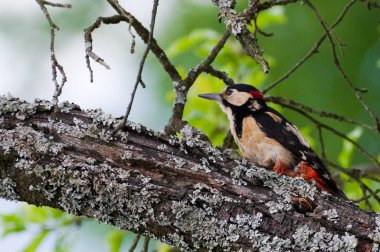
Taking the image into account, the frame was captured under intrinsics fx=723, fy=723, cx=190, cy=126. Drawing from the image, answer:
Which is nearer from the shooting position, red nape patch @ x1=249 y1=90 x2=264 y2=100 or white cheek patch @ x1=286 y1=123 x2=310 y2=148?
white cheek patch @ x1=286 y1=123 x2=310 y2=148

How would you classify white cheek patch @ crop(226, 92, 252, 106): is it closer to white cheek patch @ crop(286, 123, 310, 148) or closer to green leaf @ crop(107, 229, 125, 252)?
white cheek patch @ crop(286, 123, 310, 148)

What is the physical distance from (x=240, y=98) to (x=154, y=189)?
211cm

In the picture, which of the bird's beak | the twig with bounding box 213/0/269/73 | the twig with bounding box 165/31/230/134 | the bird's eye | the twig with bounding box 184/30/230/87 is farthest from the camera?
the bird's beak

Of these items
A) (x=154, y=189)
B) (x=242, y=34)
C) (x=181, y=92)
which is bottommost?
(x=154, y=189)

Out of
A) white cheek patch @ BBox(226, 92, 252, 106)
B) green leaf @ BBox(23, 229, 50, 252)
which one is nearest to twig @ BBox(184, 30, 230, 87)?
white cheek patch @ BBox(226, 92, 252, 106)

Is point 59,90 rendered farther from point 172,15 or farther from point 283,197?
point 172,15

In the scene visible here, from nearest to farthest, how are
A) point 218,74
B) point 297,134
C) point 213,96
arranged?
point 218,74
point 297,134
point 213,96

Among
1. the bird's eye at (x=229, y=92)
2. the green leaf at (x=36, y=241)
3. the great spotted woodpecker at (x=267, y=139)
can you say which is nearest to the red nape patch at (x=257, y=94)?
the great spotted woodpecker at (x=267, y=139)

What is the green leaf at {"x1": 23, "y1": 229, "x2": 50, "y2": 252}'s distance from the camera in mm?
4777

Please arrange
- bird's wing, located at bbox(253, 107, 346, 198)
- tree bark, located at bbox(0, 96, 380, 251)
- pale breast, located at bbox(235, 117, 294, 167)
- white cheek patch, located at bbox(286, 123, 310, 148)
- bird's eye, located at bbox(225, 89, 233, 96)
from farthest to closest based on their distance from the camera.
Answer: bird's eye, located at bbox(225, 89, 233, 96) < white cheek patch, located at bbox(286, 123, 310, 148) < pale breast, located at bbox(235, 117, 294, 167) < bird's wing, located at bbox(253, 107, 346, 198) < tree bark, located at bbox(0, 96, 380, 251)

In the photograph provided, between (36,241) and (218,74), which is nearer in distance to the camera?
(218,74)

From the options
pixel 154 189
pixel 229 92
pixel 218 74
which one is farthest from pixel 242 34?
pixel 229 92

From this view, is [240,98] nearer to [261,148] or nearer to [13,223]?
[261,148]

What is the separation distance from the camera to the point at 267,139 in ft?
14.9
